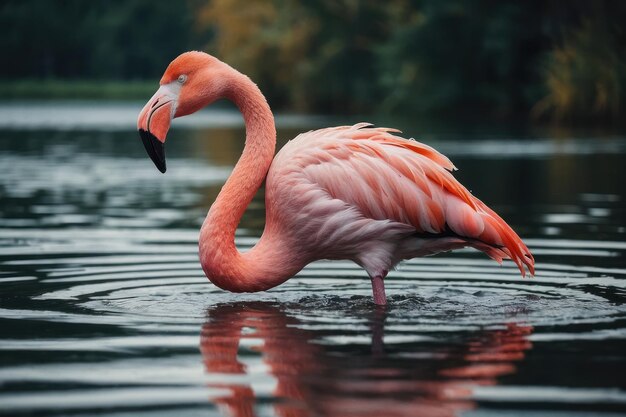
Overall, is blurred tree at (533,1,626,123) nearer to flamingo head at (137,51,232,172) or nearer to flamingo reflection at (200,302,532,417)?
flamingo head at (137,51,232,172)

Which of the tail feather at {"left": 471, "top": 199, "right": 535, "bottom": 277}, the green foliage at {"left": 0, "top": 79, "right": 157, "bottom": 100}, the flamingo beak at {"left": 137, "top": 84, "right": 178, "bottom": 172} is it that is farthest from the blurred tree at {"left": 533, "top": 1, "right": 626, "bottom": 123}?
the green foliage at {"left": 0, "top": 79, "right": 157, "bottom": 100}

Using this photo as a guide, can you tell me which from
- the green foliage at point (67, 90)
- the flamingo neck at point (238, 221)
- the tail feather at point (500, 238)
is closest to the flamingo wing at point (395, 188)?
the tail feather at point (500, 238)

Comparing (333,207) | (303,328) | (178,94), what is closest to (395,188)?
(333,207)

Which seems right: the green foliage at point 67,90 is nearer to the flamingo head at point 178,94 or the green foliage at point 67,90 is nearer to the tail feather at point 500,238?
the flamingo head at point 178,94

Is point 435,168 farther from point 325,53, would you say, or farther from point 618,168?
point 325,53

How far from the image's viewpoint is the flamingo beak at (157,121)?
636 centimetres

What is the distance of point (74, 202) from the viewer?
1370 centimetres

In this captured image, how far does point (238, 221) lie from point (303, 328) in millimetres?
1086

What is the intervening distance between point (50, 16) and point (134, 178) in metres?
80.8

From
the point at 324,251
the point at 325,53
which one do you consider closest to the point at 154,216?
the point at 324,251

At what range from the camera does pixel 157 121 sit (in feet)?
21.1

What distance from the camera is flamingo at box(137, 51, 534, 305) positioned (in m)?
6.36

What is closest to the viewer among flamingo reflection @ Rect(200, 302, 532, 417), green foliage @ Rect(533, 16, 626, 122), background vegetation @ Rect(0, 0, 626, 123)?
flamingo reflection @ Rect(200, 302, 532, 417)

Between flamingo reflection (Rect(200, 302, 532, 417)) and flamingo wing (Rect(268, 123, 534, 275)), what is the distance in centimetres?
69
